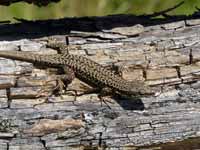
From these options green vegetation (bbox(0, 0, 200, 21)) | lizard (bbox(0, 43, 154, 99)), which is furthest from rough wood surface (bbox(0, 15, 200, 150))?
green vegetation (bbox(0, 0, 200, 21))

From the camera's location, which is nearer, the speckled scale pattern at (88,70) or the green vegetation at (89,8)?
the speckled scale pattern at (88,70)

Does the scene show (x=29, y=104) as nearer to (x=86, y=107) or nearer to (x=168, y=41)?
(x=86, y=107)

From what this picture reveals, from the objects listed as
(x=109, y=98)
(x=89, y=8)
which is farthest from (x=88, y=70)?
(x=89, y=8)

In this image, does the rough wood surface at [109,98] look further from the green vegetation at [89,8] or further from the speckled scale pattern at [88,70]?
the green vegetation at [89,8]

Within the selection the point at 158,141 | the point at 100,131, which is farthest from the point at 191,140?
the point at 100,131

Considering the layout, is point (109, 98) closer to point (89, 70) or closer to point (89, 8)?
point (89, 70)

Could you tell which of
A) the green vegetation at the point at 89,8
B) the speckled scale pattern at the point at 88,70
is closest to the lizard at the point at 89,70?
the speckled scale pattern at the point at 88,70

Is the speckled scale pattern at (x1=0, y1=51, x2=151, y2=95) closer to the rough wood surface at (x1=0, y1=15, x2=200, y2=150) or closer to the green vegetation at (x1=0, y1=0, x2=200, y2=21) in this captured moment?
the rough wood surface at (x1=0, y1=15, x2=200, y2=150)
